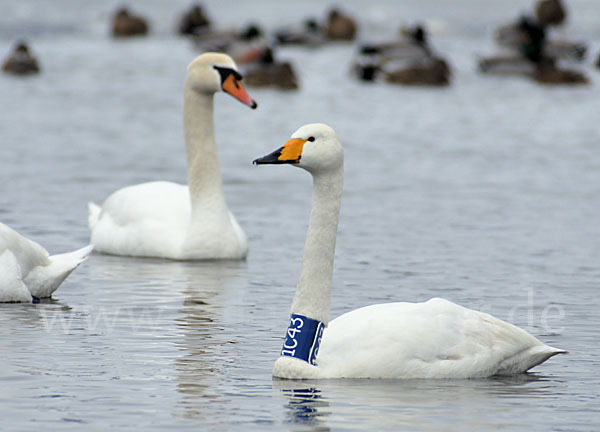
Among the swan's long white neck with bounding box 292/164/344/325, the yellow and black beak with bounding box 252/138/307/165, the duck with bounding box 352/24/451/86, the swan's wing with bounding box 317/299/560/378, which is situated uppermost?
the yellow and black beak with bounding box 252/138/307/165

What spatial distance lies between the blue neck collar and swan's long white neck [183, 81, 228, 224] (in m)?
4.99

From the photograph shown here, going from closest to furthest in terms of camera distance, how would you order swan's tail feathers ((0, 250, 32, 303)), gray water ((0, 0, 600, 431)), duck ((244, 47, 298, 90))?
gray water ((0, 0, 600, 431)), swan's tail feathers ((0, 250, 32, 303)), duck ((244, 47, 298, 90))

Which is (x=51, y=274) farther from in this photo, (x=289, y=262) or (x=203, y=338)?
(x=289, y=262)

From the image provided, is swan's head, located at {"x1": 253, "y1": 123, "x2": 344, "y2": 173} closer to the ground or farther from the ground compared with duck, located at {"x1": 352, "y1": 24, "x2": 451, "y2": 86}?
farther from the ground

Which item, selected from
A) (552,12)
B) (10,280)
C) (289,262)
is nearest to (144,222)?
(289,262)

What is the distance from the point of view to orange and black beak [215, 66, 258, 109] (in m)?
13.4

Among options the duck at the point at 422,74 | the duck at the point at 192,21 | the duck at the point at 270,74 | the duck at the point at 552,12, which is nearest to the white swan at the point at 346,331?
the duck at the point at 270,74

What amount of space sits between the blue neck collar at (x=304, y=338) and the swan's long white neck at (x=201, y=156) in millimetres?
4994

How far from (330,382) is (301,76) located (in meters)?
36.4

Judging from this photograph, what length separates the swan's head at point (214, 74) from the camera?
13.5 m

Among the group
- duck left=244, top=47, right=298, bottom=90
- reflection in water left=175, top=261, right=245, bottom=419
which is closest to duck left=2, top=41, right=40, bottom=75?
duck left=244, top=47, right=298, bottom=90

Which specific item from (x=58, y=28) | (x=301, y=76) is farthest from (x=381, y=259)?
(x=58, y=28)

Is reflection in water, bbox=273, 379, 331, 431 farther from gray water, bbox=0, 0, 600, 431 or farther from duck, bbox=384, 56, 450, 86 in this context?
duck, bbox=384, 56, 450, 86

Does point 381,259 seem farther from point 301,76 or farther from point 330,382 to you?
point 301,76
